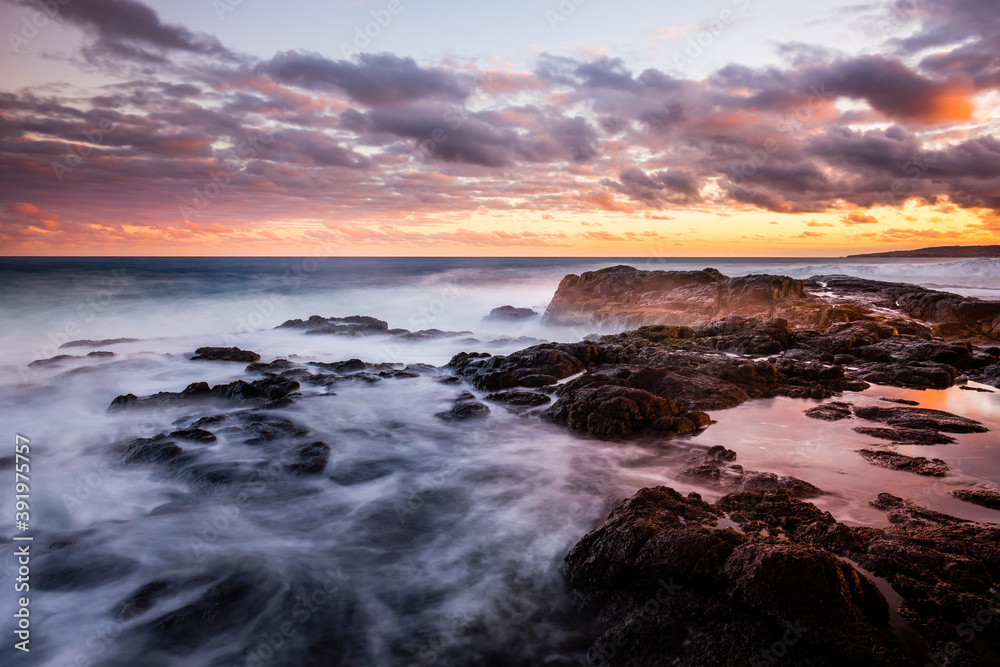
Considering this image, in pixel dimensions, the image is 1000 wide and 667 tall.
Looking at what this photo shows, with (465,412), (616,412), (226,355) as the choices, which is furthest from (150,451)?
(226,355)

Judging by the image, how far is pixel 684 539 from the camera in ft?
14.9

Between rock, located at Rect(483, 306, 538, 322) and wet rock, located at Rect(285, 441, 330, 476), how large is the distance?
21.8m

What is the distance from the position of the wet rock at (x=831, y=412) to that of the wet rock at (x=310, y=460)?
947cm

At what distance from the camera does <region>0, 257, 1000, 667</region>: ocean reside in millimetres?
4809

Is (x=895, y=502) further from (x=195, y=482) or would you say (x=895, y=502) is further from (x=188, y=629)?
(x=195, y=482)

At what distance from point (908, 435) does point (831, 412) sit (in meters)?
1.50

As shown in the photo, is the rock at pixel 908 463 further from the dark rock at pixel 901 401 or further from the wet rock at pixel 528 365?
the wet rock at pixel 528 365

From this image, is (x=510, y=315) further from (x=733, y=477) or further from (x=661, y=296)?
(x=733, y=477)

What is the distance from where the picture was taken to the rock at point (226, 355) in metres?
17.2

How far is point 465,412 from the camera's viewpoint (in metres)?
11.5

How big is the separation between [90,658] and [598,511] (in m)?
5.64

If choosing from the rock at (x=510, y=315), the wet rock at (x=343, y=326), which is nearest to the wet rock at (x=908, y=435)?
the wet rock at (x=343, y=326)

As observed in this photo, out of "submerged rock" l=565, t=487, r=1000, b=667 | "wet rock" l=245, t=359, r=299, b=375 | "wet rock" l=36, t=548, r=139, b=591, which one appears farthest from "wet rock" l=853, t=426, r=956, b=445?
"wet rock" l=245, t=359, r=299, b=375

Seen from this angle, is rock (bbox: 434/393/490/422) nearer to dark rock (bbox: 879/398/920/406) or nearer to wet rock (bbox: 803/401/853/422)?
wet rock (bbox: 803/401/853/422)
